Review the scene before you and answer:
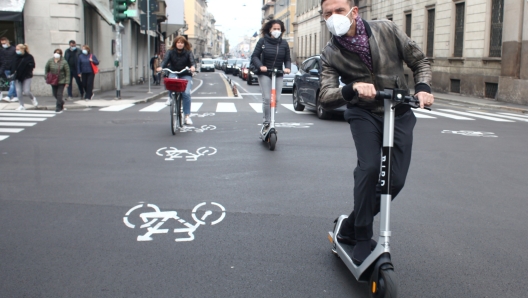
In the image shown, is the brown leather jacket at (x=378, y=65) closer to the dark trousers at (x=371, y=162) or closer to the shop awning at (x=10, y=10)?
the dark trousers at (x=371, y=162)

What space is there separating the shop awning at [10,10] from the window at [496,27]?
17819 mm

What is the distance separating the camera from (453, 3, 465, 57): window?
2781cm

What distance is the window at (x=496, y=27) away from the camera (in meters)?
24.2

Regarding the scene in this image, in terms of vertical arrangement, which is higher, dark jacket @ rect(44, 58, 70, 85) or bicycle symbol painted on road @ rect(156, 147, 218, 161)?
dark jacket @ rect(44, 58, 70, 85)

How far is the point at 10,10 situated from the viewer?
19.9 meters

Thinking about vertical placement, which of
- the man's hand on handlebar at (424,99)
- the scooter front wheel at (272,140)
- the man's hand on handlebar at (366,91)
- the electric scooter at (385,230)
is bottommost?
the scooter front wheel at (272,140)

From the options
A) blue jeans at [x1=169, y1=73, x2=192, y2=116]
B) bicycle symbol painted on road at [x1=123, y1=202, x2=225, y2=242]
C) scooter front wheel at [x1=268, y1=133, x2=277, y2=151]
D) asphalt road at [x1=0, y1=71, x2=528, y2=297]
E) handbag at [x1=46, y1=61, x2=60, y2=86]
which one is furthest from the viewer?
handbag at [x1=46, y1=61, x2=60, y2=86]

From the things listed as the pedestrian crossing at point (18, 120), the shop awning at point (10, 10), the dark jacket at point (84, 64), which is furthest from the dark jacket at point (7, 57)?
the shop awning at point (10, 10)

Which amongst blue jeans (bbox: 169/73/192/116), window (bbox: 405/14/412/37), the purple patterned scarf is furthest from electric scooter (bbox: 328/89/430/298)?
window (bbox: 405/14/412/37)

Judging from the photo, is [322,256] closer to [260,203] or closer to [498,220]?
[260,203]

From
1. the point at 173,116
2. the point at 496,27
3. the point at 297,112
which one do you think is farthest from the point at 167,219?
the point at 496,27

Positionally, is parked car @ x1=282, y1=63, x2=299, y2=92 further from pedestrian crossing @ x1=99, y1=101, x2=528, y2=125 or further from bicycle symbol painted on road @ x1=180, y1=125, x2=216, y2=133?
bicycle symbol painted on road @ x1=180, y1=125, x2=216, y2=133

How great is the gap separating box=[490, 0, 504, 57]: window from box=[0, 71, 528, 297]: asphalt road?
15.4 meters

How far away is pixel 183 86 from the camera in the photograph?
35.1ft
